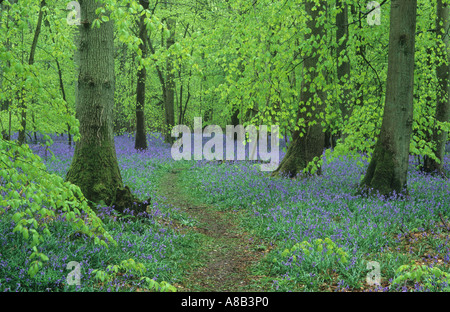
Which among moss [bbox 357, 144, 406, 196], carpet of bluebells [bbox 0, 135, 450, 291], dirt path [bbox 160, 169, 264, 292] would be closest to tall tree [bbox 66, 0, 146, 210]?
carpet of bluebells [bbox 0, 135, 450, 291]

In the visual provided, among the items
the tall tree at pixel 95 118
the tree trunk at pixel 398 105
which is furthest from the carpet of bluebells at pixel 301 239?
the tree trunk at pixel 398 105

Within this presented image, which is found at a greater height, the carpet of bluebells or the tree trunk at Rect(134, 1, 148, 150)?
the tree trunk at Rect(134, 1, 148, 150)

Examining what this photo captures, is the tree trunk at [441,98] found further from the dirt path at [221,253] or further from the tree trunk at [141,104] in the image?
the tree trunk at [141,104]

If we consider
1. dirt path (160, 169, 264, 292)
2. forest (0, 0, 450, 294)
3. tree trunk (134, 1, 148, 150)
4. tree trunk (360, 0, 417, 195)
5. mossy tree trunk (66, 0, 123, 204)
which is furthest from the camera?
tree trunk (134, 1, 148, 150)

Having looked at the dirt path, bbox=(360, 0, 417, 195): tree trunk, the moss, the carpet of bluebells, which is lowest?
the dirt path

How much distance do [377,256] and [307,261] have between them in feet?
4.09

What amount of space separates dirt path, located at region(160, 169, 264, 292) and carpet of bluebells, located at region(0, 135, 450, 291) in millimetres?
252

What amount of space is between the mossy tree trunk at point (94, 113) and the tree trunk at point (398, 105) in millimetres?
6512

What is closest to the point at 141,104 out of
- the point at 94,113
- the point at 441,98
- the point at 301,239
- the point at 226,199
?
the point at 226,199

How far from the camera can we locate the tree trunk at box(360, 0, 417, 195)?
8227 millimetres

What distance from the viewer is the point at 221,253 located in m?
6.69

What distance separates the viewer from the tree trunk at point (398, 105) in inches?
324

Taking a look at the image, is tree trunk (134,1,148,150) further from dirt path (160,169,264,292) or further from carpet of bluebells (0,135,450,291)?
dirt path (160,169,264,292)
